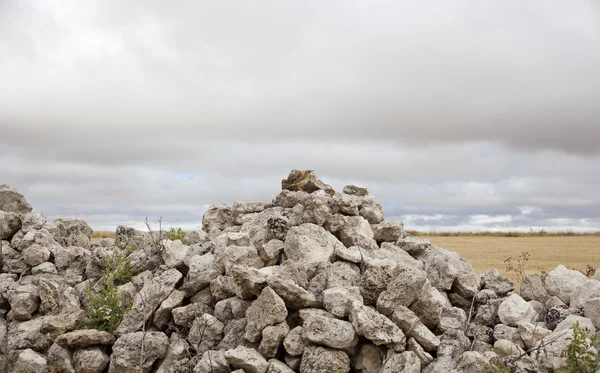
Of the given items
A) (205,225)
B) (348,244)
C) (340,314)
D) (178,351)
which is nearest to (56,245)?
(205,225)

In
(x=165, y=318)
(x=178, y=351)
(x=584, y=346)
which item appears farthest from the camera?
(x=165, y=318)

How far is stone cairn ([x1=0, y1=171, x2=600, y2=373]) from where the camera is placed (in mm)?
8141

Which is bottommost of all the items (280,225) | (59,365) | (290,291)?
(59,365)

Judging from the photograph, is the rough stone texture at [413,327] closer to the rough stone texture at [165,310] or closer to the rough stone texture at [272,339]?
the rough stone texture at [272,339]

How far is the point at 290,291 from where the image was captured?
849 cm

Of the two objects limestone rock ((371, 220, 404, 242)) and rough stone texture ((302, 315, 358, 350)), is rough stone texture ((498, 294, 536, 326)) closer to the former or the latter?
rough stone texture ((302, 315, 358, 350))

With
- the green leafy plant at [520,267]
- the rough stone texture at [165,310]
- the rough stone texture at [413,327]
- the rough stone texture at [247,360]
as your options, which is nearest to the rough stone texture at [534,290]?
the green leafy plant at [520,267]

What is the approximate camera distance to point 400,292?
8.55 metres

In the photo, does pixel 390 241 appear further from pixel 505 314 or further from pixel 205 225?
pixel 205 225

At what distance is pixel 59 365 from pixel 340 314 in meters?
4.60

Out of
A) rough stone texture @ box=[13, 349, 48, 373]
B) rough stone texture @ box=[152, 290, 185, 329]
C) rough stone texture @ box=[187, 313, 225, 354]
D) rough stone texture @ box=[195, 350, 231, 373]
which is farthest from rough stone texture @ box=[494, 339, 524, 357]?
rough stone texture @ box=[13, 349, 48, 373]

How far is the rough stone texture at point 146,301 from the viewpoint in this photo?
959 cm

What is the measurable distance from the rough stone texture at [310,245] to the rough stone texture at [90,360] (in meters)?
3.29

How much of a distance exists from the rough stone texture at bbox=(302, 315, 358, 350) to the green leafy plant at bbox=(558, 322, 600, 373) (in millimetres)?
2647
